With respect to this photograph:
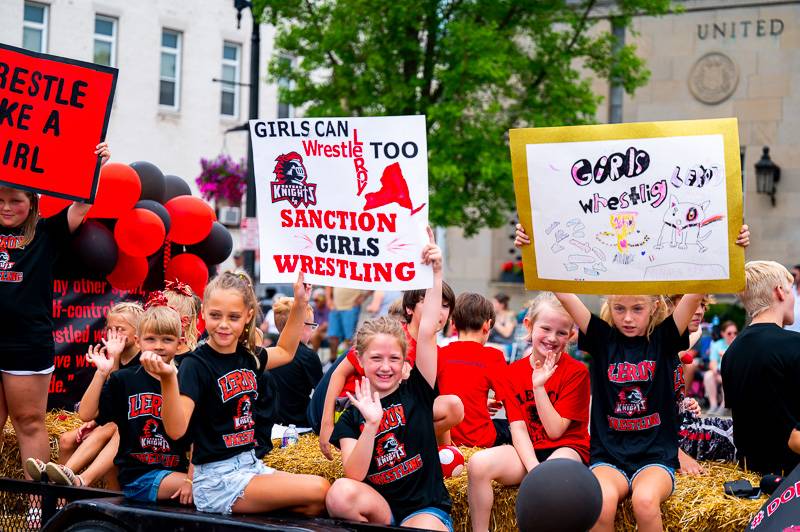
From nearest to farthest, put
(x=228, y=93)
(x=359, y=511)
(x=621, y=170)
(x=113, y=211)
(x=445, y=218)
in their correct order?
(x=359, y=511), (x=621, y=170), (x=113, y=211), (x=445, y=218), (x=228, y=93)

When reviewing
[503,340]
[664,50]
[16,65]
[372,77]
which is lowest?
[503,340]

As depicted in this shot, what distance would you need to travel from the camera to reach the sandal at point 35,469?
5.63 metres

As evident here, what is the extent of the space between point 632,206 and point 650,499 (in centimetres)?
140

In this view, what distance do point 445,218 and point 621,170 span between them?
13.1 metres

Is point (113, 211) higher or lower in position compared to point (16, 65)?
lower

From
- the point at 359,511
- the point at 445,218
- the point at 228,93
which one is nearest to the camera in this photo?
the point at 359,511

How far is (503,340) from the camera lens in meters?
16.2

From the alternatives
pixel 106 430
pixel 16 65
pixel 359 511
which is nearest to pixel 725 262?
pixel 359 511

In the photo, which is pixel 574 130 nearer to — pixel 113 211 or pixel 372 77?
pixel 113 211

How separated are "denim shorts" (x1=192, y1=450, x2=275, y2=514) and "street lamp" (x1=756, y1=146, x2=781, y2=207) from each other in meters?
17.5

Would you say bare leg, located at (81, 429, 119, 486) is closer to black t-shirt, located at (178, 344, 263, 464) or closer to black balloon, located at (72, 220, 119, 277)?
black t-shirt, located at (178, 344, 263, 464)

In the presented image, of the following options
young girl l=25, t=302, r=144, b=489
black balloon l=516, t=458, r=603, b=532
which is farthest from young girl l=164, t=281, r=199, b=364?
black balloon l=516, t=458, r=603, b=532

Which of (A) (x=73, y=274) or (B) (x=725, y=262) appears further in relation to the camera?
(A) (x=73, y=274)

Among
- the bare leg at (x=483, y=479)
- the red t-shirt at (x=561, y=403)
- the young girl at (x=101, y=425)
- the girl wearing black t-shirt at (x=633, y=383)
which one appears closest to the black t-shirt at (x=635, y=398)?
the girl wearing black t-shirt at (x=633, y=383)
